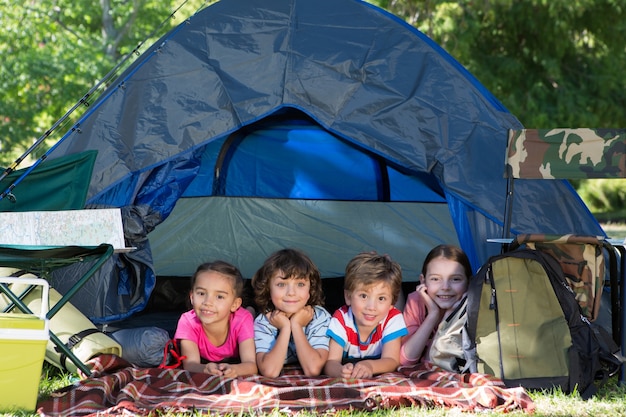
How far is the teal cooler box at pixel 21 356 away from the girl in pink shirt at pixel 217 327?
0.76 meters

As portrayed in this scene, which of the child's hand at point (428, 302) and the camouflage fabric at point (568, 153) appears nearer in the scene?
the camouflage fabric at point (568, 153)

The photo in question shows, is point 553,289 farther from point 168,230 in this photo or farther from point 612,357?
point 168,230

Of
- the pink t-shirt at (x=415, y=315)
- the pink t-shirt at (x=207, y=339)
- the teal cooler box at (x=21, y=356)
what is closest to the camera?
the teal cooler box at (x=21, y=356)

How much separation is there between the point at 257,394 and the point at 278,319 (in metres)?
0.52

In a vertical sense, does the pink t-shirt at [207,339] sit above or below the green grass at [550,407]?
above

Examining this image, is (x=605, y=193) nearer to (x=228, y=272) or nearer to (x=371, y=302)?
(x=371, y=302)

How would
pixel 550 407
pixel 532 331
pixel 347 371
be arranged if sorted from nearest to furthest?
pixel 550 407, pixel 532 331, pixel 347 371

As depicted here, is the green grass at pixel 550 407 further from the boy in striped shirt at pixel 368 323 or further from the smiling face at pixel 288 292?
the smiling face at pixel 288 292

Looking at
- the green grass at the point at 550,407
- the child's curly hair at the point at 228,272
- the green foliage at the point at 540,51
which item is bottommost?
the green grass at the point at 550,407

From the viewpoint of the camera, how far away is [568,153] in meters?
3.40

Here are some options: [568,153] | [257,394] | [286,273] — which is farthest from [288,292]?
[568,153]

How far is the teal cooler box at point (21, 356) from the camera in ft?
8.82

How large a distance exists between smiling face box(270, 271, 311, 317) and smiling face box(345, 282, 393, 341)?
21 centimetres

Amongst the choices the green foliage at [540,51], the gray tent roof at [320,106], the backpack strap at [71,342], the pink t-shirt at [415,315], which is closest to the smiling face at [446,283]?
the pink t-shirt at [415,315]
